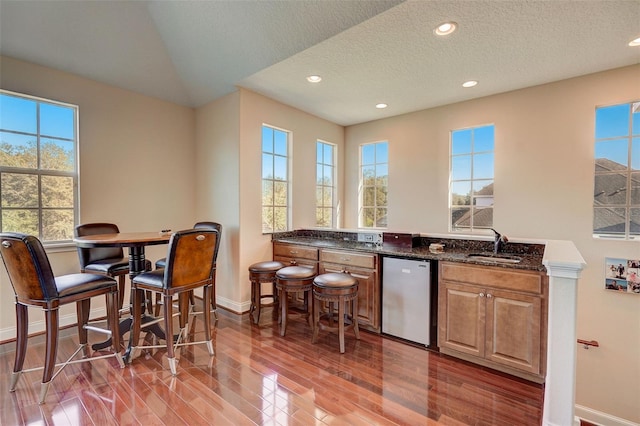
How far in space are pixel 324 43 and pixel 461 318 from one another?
2765 millimetres

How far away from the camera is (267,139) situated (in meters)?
4.01

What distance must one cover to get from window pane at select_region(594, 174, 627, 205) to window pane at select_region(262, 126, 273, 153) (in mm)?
3930

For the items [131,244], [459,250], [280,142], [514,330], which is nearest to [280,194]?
[280,142]

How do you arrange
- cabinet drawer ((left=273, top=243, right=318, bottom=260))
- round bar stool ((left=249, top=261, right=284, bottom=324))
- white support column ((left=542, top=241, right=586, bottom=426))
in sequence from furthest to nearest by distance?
cabinet drawer ((left=273, top=243, right=318, bottom=260))
round bar stool ((left=249, top=261, right=284, bottom=324))
white support column ((left=542, top=241, right=586, bottom=426))

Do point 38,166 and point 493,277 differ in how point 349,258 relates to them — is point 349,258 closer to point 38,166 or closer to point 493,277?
point 493,277

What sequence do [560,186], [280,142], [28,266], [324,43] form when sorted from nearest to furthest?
[28,266], [324,43], [560,186], [280,142]

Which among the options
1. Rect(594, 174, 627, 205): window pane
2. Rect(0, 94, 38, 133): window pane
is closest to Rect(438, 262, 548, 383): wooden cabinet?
Rect(594, 174, 627, 205): window pane

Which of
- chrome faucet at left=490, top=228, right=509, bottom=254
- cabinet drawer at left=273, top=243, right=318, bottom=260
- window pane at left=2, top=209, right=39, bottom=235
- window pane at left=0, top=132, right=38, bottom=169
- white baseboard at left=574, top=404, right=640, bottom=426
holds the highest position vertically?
window pane at left=0, top=132, right=38, bottom=169

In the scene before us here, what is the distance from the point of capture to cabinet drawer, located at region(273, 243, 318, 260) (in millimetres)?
3537

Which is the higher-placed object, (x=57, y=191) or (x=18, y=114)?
(x=18, y=114)

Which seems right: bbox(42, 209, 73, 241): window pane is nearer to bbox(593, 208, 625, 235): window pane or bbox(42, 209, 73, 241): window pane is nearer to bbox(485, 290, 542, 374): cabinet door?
bbox(485, 290, 542, 374): cabinet door

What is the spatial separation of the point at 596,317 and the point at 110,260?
5215mm

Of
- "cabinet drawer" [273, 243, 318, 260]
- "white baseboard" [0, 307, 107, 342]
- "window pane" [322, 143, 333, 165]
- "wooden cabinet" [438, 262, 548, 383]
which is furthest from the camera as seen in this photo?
"window pane" [322, 143, 333, 165]

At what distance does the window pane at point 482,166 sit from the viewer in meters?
3.94
